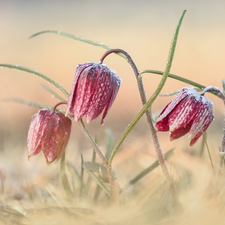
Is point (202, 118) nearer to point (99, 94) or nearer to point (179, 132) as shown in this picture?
point (179, 132)

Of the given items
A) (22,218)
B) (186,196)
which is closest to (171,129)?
(186,196)

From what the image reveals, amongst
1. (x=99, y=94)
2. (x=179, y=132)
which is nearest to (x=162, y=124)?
(x=179, y=132)

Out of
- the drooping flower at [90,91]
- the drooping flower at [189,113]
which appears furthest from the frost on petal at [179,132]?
the drooping flower at [90,91]

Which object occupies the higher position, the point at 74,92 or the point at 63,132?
the point at 74,92

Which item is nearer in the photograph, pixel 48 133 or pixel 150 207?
pixel 150 207

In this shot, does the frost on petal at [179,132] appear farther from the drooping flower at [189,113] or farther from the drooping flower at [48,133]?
the drooping flower at [48,133]
